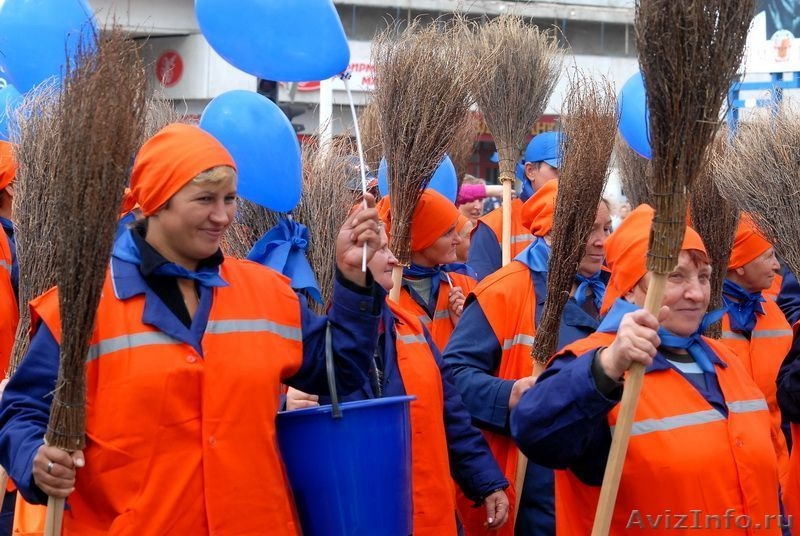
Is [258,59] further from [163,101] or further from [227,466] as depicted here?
[163,101]

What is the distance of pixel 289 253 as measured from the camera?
4.19 meters

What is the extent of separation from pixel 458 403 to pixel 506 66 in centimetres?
258

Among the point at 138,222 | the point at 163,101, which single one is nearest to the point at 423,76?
the point at 138,222

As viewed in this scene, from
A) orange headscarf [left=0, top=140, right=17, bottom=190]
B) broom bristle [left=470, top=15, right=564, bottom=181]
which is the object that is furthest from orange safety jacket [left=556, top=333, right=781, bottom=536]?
broom bristle [left=470, top=15, right=564, bottom=181]

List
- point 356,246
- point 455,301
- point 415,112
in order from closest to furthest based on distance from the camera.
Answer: point 356,246
point 415,112
point 455,301

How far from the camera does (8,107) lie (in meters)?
4.61

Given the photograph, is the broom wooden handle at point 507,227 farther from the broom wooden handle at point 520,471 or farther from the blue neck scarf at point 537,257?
the broom wooden handle at point 520,471

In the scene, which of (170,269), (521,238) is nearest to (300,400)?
(170,269)

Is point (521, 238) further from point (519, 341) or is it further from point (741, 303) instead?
point (519, 341)

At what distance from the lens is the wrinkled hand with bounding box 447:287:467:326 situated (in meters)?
5.18

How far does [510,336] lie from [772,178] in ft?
3.84

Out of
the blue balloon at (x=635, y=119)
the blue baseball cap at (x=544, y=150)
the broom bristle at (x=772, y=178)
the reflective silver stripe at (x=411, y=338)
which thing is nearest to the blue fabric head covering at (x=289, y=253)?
the reflective silver stripe at (x=411, y=338)

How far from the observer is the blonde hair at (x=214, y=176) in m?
3.15

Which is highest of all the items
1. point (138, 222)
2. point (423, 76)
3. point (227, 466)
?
point (423, 76)
